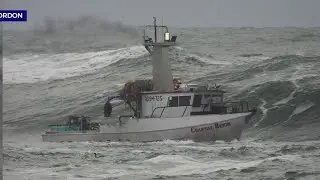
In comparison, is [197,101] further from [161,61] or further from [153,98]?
[161,61]

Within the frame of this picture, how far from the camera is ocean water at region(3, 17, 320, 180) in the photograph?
25.6m

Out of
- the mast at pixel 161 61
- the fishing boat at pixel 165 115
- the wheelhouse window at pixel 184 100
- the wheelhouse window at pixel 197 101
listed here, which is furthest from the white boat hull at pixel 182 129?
the mast at pixel 161 61

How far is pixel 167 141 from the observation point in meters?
34.7

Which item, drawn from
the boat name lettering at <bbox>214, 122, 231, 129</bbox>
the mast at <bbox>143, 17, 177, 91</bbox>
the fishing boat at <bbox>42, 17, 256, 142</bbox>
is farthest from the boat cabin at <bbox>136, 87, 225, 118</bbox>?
the boat name lettering at <bbox>214, 122, 231, 129</bbox>

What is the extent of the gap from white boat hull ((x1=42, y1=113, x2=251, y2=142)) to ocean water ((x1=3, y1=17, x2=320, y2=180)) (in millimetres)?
966

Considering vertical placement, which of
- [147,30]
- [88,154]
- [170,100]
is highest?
[147,30]

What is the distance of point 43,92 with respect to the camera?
2509 inches

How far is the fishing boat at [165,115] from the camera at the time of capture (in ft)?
115

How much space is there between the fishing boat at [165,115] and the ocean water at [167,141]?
1135mm

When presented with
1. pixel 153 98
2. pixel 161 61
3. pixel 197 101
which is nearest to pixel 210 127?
pixel 197 101

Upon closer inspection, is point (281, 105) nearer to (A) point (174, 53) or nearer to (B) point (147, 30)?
(B) point (147, 30)

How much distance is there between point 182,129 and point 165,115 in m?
1.76

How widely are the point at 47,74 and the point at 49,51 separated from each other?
25551 mm

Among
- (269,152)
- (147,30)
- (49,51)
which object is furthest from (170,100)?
(49,51)
